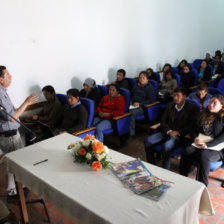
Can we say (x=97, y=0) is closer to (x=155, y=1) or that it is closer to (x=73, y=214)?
(x=155, y=1)

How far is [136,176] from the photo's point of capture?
1.45m

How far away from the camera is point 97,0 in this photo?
3.96 metres

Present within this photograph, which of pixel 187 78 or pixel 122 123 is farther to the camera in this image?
pixel 187 78

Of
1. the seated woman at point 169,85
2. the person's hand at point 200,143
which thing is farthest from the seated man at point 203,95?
the seated woman at point 169,85

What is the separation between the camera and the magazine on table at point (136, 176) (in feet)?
4.37

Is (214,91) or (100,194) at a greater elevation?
(214,91)

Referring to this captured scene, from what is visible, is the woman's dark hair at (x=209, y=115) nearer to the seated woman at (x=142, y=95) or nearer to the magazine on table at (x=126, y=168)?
the magazine on table at (x=126, y=168)

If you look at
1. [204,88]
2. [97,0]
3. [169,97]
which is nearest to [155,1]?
[97,0]

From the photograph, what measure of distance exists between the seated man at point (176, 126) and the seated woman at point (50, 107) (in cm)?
143

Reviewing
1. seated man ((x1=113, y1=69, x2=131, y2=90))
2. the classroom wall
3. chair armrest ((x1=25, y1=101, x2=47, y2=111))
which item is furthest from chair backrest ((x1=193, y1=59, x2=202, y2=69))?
chair armrest ((x1=25, y1=101, x2=47, y2=111))

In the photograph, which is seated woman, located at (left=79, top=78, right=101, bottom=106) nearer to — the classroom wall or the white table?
the classroom wall

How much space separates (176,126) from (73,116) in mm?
1344

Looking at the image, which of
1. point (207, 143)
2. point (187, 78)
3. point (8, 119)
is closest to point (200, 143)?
point (207, 143)

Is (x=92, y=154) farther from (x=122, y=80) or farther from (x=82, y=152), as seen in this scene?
(x=122, y=80)
